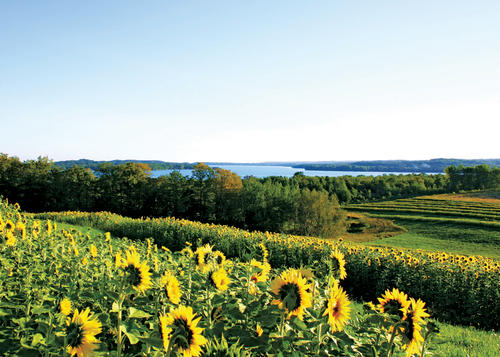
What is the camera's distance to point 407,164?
191 meters

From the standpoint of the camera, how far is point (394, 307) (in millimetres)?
1704

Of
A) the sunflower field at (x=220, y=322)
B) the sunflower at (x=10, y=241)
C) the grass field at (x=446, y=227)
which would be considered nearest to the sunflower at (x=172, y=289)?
the sunflower field at (x=220, y=322)

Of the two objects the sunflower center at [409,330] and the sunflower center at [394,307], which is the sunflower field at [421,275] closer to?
the sunflower center at [394,307]

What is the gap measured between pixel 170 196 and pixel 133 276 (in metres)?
40.0

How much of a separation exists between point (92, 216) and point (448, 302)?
61.4 ft

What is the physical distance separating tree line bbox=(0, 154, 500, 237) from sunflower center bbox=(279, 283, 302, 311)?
37.9 meters

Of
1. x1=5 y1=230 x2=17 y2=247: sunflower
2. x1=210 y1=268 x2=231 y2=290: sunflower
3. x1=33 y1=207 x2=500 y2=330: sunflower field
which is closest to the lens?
x1=210 y1=268 x2=231 y2=290: sunflower

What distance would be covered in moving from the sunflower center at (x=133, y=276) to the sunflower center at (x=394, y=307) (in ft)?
4.61

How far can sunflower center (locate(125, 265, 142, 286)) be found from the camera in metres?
A: 1.65

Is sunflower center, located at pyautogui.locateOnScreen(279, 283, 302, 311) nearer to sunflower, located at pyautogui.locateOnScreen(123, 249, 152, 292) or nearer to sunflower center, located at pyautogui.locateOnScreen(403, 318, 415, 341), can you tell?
sunflower center, located at pyautogui.locateOnScreen(403, 318, 415, 341)

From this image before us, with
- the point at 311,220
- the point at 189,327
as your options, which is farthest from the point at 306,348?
the point at 311,220

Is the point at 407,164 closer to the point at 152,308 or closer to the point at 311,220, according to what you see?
the point at 311,220

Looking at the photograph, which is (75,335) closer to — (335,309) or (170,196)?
(335,309)

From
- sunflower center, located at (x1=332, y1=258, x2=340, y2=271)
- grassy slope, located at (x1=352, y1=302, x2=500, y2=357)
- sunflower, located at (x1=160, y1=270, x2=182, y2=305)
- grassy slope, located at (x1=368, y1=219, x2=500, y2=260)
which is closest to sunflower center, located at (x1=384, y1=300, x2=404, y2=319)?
sunflower center, located at (x1=332, y1=258, x2=340, y2=271)
